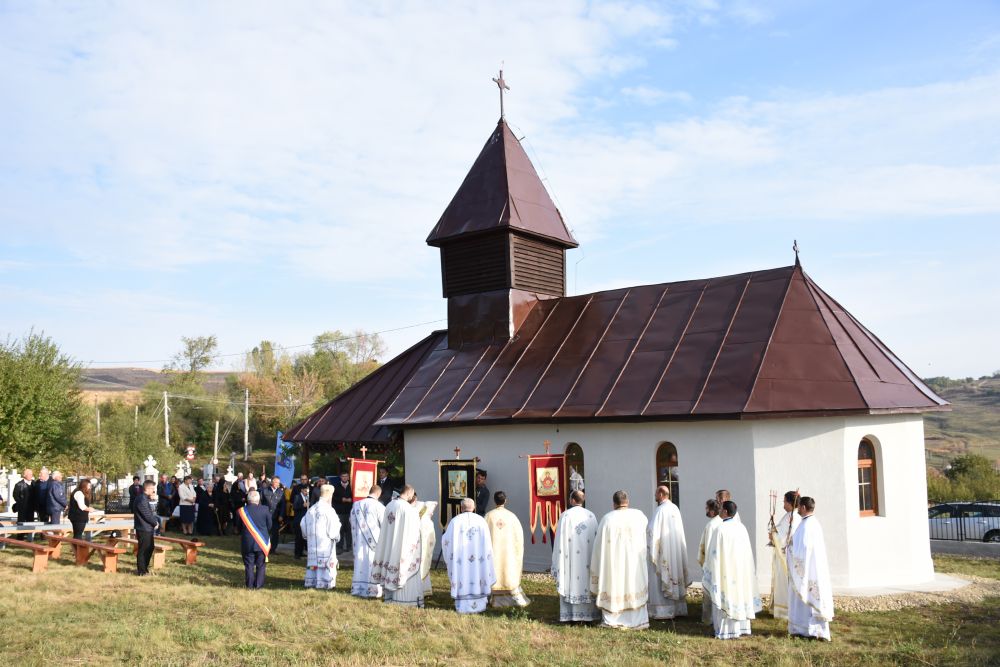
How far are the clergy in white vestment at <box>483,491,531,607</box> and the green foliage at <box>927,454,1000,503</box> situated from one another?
2117cm

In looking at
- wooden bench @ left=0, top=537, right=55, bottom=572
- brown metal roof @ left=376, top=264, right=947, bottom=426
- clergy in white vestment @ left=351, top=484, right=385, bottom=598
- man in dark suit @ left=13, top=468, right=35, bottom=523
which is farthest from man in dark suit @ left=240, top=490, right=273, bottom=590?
man in dark suit @ left=13, top=468, right=35, bottom=523

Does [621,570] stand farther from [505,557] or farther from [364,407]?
[364,407]

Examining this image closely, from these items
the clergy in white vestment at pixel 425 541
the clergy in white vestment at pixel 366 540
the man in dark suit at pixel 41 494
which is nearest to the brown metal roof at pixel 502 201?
the clergy in white vestment at pixel 366 540

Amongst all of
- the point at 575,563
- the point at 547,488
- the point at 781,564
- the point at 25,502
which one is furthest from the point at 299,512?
the point at 781,564

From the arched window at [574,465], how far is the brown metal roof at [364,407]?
210 inches

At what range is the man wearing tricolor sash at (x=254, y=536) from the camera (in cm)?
1334

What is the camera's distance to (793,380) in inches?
539

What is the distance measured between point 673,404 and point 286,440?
11584 mm

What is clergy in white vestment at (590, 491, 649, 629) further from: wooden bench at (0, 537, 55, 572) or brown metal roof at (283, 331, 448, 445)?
wooden bench at (0, 537, 55, 572)

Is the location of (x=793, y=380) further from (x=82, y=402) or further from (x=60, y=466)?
(x=60, y=466)

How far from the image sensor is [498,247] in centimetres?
2005

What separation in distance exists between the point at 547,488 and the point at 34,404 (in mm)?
21718

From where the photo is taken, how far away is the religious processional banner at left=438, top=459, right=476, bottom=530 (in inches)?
640

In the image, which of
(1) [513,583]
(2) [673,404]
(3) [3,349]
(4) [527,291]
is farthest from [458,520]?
(3) [3,349]
